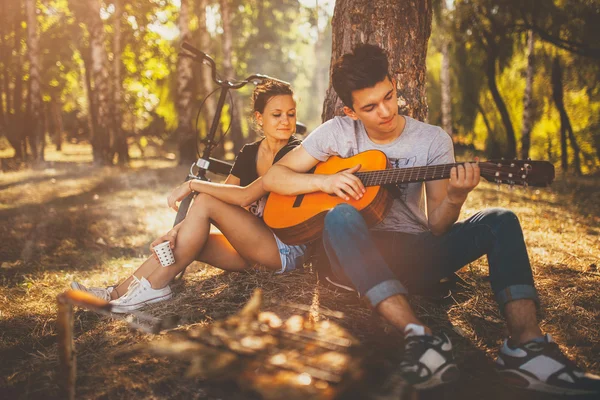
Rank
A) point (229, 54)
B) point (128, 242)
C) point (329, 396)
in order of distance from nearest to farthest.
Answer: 1. point (329, 396)
2. point (128, 242)
3. point (229, 54)

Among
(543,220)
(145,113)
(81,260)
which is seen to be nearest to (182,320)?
(81,260)

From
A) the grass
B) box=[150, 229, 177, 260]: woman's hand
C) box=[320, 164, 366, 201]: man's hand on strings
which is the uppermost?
box=[320, 164, 366, 201]: man's hand on strings

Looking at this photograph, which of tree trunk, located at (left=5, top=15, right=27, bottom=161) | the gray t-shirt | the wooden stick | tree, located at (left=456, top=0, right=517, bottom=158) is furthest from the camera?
tree trunk, located at (left=5, top=15, right=27, bottom=161)

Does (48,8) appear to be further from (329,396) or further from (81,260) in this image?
(329,396)

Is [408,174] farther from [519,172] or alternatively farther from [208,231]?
[208,231]

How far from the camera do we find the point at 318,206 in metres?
3.12

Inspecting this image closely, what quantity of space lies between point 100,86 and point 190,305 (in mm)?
11905

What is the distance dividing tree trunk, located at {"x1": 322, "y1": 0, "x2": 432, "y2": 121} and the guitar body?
117 centimetres

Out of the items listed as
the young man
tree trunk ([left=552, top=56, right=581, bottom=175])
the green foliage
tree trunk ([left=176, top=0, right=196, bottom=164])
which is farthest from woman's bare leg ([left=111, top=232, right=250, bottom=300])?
tree trunk ([left=552, top=56, right=581, bottom=175])

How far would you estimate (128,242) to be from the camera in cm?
600

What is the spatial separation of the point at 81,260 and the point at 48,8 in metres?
17.0

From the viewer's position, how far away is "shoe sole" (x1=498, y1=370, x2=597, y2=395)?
208cm

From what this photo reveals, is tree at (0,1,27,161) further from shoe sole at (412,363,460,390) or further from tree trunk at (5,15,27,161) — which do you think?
shoe sole at (412,363,460,390)

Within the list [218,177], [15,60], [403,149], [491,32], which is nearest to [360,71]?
[403,149]
